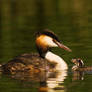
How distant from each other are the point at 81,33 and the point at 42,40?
9300 mm

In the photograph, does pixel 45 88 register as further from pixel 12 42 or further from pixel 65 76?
pixel 12 42

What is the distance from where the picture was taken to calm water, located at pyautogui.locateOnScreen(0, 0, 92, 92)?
15.0 meters

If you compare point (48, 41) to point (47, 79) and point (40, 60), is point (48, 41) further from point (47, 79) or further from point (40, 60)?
point (47, 79)

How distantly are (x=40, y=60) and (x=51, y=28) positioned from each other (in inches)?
482

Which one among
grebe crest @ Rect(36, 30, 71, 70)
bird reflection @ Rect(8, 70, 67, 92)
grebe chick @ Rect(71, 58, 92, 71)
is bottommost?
bird reflection @ Rect(8, 70, 67, 92)

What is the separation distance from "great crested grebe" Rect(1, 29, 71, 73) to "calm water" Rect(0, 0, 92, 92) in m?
0.65

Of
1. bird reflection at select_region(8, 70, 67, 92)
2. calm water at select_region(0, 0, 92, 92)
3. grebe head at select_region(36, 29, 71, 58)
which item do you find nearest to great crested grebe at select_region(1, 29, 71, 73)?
grebe head at select_region(36, 29, 71, 58)

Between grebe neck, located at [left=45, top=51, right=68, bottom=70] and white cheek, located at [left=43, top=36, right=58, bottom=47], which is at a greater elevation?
white cheek, located at [left=43, top=36, right=58, bottom=47]

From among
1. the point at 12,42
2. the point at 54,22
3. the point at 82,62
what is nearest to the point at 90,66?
the point at 82,62

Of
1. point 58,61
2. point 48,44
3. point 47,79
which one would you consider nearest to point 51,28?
point 48,44

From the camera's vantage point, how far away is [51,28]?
95.7ft

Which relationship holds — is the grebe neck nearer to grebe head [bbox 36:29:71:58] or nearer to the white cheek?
grebe head [bbox 36:29:71:58]

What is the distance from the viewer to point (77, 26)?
30.0m

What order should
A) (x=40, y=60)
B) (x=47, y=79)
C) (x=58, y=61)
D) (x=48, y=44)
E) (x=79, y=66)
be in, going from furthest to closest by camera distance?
(x=48, y=44) → (x=58, y=61) → (x=79, y=66) → (x=40, y=60) → (x=47, y=79)
